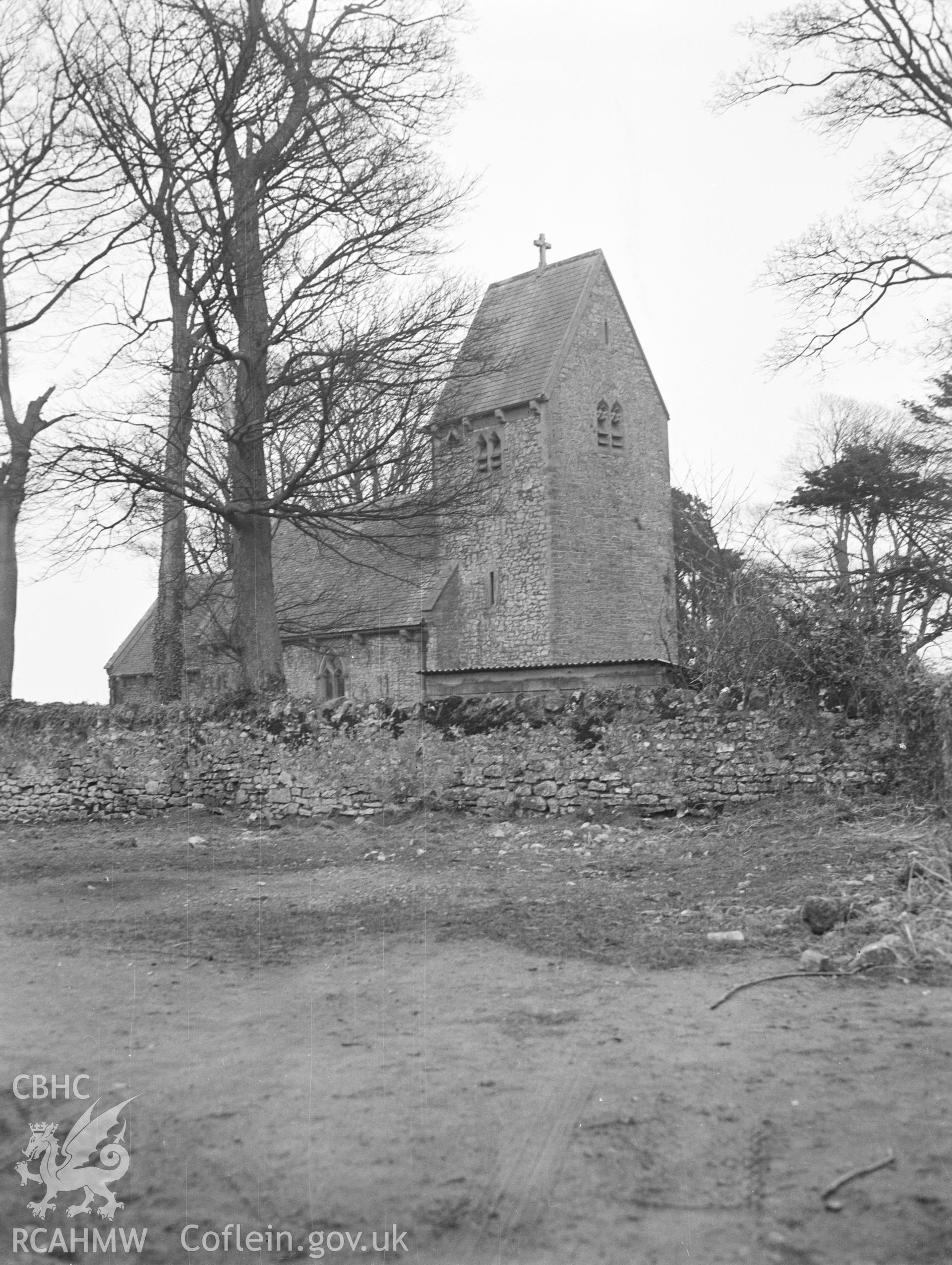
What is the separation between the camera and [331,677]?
120ft

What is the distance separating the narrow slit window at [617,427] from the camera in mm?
35250

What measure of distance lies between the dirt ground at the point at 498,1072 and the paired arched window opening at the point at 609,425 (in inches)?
1073

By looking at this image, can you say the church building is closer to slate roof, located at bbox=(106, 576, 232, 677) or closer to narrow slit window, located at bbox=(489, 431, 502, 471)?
narrow slit window, located at bbox=(489, 431, 502, 471)

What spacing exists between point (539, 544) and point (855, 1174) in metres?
30.4

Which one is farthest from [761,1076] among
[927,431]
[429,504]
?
[927,431]

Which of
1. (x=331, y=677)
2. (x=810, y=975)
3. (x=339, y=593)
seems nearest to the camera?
(x=810, y=975)

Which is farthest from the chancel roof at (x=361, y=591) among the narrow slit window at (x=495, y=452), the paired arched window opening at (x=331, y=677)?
the narrow slit window at (x=495, y=452)

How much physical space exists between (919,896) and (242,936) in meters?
4.32

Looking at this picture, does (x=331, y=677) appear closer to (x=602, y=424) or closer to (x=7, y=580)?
(x=602, y=424)

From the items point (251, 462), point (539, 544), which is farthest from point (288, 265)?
point (539, 544)

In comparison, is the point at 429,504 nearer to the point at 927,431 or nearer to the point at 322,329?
the point at 322,329

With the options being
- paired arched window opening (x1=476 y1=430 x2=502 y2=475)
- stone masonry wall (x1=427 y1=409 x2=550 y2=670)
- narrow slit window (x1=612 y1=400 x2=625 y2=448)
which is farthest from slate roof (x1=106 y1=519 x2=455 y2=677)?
narrow slit window (x1=612 y1=400 x2=625 y2=448)

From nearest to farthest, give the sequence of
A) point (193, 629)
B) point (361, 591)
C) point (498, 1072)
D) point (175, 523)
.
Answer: point (498, 1072), point (175, 523), point (361, 591), point (193, 629)

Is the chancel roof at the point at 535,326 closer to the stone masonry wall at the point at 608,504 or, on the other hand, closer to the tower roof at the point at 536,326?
the tower roof at the point at 536,326
